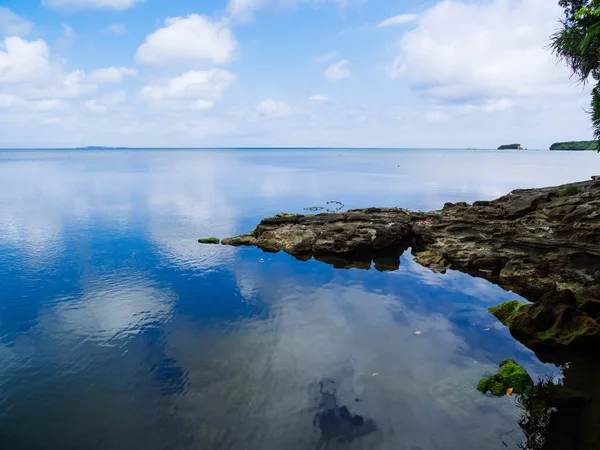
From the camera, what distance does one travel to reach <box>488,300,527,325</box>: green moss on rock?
2332 centimetres

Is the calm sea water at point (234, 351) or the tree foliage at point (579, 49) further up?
the tree foliage at point (579, 49)

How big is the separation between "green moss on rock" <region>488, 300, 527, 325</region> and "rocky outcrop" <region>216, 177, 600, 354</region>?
0.18m

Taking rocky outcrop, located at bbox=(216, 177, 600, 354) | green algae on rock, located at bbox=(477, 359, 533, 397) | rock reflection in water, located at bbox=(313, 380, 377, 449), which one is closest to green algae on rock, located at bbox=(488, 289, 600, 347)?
rocky outcrop, located at bbox=(216, 177, 600, 354)

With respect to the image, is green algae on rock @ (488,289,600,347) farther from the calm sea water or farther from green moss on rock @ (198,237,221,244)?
green moss on rock @ (198,237,221,244)

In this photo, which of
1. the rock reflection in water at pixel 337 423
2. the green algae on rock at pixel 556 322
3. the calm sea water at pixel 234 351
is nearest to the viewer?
the rock reflection in water at pixel 337 423

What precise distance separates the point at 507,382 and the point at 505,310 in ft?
26.5

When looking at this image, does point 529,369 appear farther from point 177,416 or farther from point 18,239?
point 18,239

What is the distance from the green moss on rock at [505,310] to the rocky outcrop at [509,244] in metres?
0.18

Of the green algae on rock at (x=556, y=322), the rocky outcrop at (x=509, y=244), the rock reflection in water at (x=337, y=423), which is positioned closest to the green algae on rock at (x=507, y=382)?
the green algae on rock at (x=556, y=322)

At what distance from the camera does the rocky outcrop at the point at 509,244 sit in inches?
828

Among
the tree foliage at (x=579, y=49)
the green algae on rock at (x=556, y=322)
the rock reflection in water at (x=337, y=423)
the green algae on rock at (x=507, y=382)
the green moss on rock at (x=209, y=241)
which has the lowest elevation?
the rock reflection in water at (x=337, y=423)

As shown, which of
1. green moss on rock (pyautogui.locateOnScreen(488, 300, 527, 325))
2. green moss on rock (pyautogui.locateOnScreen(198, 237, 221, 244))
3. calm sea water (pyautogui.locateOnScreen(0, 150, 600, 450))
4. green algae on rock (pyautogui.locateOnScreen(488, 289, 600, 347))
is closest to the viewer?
calm sea water (pyautogui.locateOnScreen(0, 150, 600, 450))

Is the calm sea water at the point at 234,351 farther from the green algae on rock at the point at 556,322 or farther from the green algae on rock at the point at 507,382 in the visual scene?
the green algae on rock at the point at 556,322

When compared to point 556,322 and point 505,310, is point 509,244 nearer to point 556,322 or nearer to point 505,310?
point 505,310
